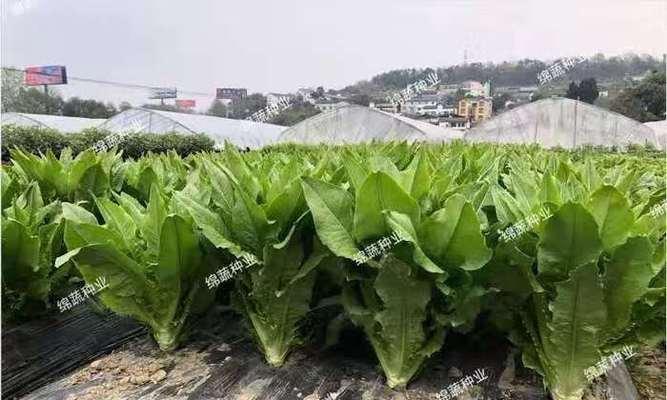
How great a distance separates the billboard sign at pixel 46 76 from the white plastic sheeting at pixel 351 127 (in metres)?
24.1

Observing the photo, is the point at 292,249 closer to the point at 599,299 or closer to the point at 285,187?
the point at 285,187

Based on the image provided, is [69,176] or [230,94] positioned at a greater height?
[230,94]

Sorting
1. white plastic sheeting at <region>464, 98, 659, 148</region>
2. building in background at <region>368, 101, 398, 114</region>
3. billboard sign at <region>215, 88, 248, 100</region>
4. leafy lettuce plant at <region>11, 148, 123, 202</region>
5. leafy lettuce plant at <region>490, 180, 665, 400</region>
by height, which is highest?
billboard sign at <region>215, 88, 248, 100</region>

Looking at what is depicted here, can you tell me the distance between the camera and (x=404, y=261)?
4.41ft

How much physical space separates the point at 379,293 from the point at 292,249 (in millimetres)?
303

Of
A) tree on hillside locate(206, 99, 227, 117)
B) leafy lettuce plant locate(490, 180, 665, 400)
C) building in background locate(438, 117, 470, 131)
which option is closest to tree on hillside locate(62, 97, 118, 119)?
tree on hillside locate(206, 99, 227, 117)

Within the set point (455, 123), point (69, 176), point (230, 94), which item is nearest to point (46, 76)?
point (230, 94)

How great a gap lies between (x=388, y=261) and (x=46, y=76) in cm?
4373

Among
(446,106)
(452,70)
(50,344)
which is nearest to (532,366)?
(50,344)

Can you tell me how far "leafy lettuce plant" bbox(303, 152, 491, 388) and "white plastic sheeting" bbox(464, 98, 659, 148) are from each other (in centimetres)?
1857

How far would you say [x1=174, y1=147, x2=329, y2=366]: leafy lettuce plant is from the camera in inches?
57.6

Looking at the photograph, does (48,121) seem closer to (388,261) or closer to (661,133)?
(661,133)

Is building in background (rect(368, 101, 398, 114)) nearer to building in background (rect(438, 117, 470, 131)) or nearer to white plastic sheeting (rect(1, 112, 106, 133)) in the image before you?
building in background (rect(438, 117, 470, 131))

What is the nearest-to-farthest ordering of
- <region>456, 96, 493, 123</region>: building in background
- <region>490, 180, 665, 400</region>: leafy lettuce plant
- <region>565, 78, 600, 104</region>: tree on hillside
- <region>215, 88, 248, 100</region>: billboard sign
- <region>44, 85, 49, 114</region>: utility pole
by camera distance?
<region>490, 180, 665, 400</region>: leafy lettuce plant → <region>456, 96, 493, 123</region>: building in background → <region>565, 78, 600, 104</region>: tree on hillside → <region>215, 88, 248, 100</region>: billboard sign → <region>44, 85, 49, 114</region>: utility pole
